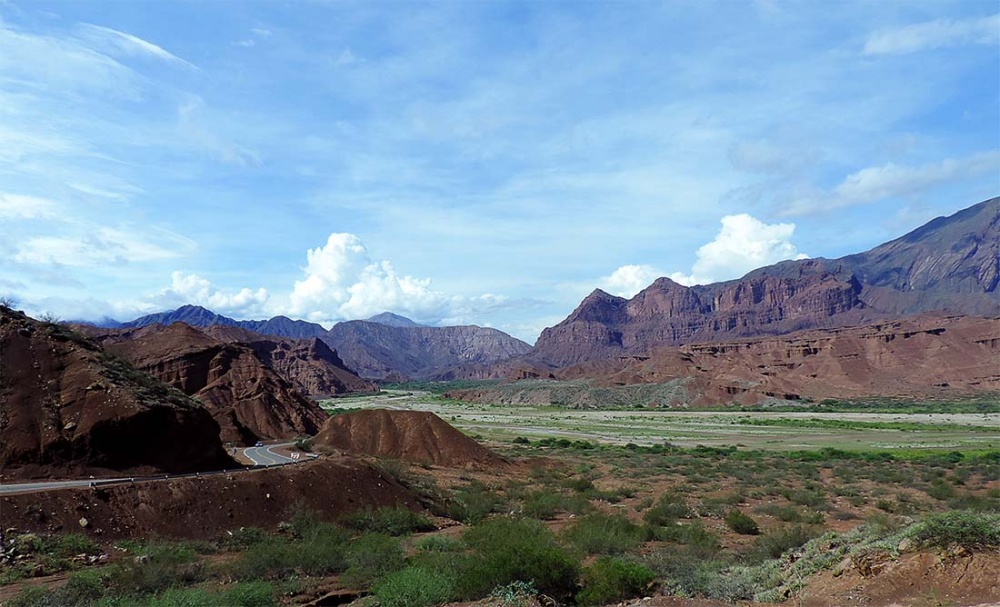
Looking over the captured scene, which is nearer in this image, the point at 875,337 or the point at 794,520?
the point at 794,520

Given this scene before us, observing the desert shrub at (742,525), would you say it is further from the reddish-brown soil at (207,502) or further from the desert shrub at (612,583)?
the reddish-brown soil at (207,502)

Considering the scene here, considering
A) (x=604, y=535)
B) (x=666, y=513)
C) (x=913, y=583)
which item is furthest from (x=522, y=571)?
(x=666, y=513)

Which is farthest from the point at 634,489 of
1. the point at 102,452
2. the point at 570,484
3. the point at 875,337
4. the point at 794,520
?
the point at 875,337

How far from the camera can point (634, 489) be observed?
111 feet

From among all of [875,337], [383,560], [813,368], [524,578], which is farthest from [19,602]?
[875,337]

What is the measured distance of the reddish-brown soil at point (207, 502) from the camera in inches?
718

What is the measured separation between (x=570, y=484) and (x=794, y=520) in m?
13.0

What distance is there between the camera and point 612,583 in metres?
12.9

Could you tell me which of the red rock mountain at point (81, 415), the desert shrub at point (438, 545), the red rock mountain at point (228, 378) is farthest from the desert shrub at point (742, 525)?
the red rock mountain at point (228, 378)

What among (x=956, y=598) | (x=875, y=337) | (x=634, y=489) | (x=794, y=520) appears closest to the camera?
(x=956, y=598)

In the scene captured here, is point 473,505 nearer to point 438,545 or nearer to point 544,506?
point 544,506

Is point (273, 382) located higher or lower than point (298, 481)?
higher

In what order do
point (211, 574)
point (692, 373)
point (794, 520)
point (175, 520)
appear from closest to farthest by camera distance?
point (211, 574)
point (175, 520)
point (794, 520)
point (692, 373)

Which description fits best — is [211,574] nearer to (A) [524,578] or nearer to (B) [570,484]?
(A) [524,578]
